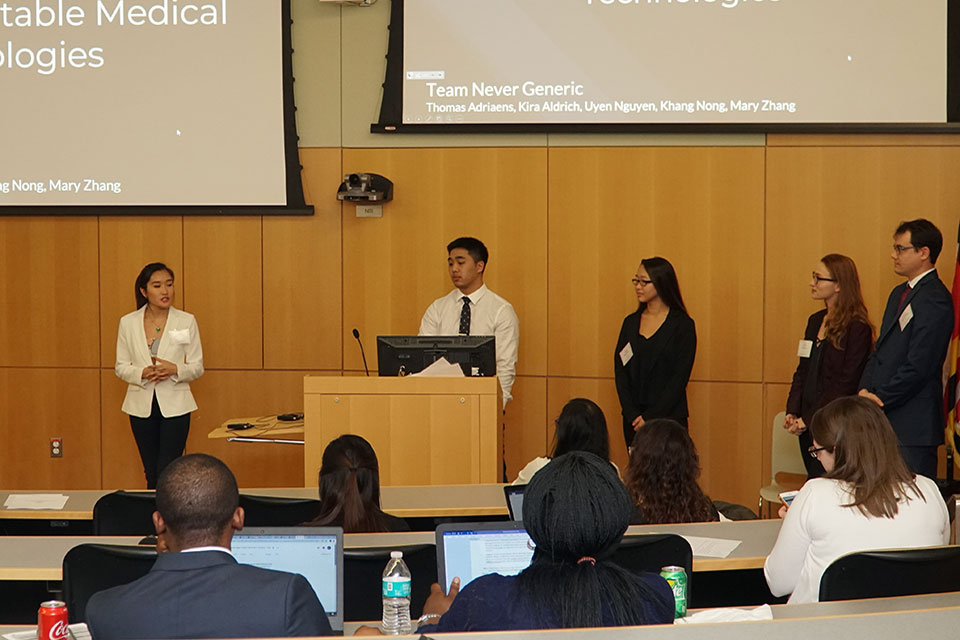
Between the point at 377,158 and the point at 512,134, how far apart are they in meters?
0.90

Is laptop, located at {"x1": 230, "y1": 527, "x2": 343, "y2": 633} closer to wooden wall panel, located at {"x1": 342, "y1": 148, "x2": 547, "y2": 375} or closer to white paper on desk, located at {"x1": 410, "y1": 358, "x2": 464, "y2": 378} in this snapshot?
white paper on desk, located at {"x1": 410, "y1": 358, "x2": 464, "y2": 378}

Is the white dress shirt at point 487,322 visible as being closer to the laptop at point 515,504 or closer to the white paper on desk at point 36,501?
the white paper on desk at point 36,501

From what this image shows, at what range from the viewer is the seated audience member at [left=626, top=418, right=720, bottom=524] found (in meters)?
3.71

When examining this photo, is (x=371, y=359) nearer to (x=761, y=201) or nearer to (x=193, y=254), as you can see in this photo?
(x=193, y=254)

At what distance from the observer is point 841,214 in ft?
21.8

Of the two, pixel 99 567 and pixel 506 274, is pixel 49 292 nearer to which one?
pixel 506 274

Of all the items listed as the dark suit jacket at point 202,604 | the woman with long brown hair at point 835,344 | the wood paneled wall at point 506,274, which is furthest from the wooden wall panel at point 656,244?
the dark suit jacket at point 202,604

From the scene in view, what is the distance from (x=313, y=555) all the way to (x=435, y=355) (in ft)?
8.43

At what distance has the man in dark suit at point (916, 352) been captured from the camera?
16.5ft

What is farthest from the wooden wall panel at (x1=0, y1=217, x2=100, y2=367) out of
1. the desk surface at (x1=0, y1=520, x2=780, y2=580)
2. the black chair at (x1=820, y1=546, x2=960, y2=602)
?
the black chair at (x1=820, y1=546, x2=960, y2=602)

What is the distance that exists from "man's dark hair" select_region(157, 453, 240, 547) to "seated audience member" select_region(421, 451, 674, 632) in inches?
23.1

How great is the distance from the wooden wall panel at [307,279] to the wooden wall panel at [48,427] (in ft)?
4.35

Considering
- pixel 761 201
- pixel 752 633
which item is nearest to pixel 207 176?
pixel 761 201

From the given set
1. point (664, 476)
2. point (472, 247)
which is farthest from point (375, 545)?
point (472, 247)
